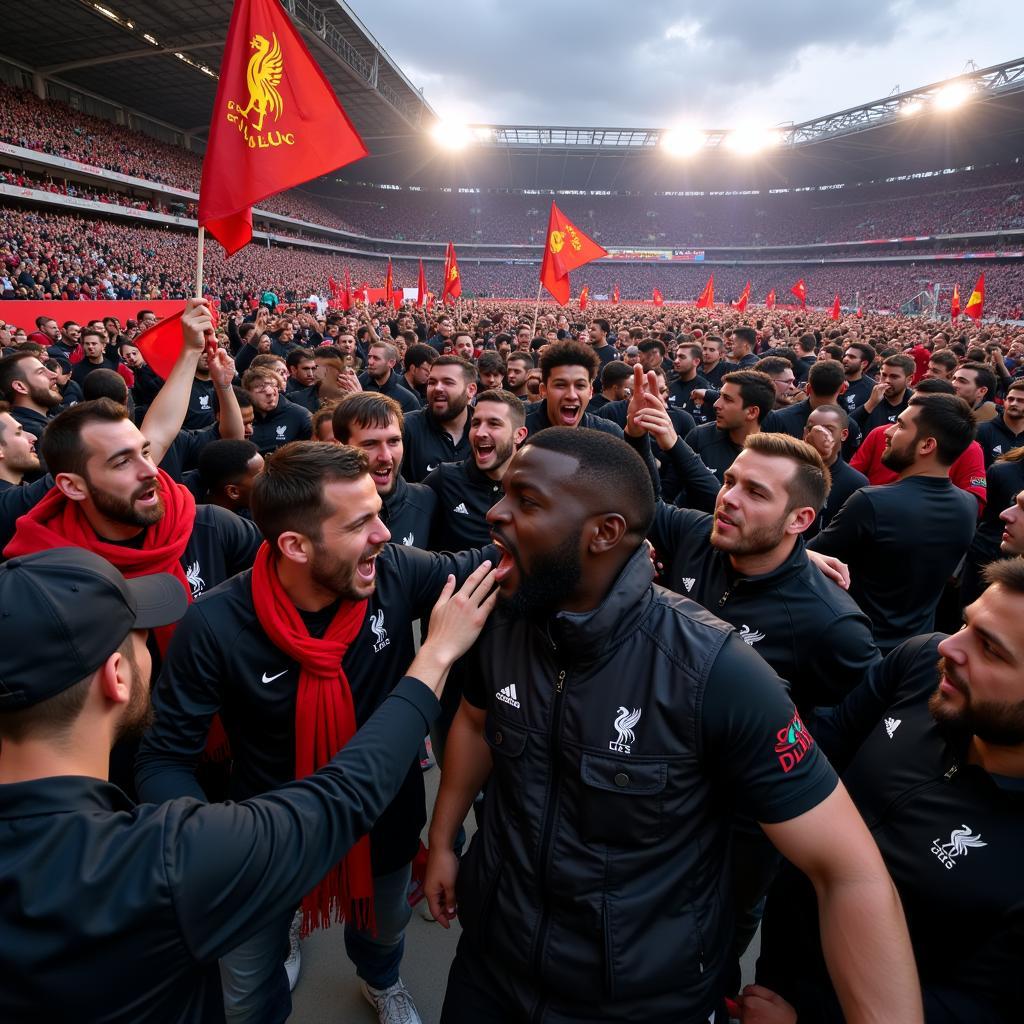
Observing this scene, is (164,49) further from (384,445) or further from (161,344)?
(384,445)

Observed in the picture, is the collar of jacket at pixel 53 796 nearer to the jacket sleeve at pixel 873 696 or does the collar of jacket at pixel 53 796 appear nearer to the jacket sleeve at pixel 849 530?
the jacket sleeve at pixel 873 696

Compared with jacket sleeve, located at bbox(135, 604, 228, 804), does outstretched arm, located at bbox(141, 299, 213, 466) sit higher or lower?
higher

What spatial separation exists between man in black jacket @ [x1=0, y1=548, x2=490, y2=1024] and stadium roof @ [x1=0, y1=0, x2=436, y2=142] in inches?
1201

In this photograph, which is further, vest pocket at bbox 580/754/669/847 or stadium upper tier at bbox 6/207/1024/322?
stadium upper tier at bbox 6/207/1024/322

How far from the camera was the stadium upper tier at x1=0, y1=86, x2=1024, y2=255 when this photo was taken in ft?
111

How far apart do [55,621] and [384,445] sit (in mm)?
2214

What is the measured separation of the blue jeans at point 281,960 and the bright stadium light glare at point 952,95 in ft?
168

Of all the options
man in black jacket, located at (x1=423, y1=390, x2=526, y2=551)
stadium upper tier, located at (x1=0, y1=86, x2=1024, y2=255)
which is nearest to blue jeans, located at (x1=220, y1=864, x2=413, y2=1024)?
man in black jacket, located at (x1=423, y1=390, x2=526, y2=551)

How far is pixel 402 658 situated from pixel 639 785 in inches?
46.7

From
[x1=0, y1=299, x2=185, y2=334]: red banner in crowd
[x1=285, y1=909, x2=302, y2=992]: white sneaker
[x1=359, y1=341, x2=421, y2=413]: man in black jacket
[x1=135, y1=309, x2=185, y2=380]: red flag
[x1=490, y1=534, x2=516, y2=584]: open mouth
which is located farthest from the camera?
[x1=0, y1=299, x2=185, y2=334]: red banner in crowd

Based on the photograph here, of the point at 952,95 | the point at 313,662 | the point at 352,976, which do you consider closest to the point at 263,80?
the point at 313,662

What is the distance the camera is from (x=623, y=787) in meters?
1.48

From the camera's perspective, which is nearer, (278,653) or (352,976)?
(278,653)

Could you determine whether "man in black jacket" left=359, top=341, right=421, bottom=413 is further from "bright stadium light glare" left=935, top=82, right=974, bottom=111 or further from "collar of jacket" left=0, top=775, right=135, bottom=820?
"bright stadium light glare" left=935, top=82, right=974, bottom=111
